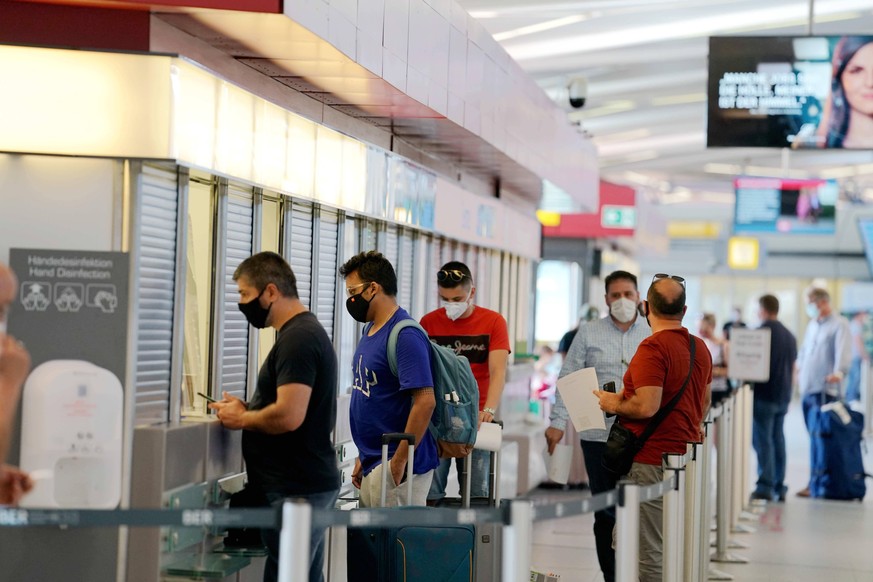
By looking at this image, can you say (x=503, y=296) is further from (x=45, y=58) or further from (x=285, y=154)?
(x=45, y=58)

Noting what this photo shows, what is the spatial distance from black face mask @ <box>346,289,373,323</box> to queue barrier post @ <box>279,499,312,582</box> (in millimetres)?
1894

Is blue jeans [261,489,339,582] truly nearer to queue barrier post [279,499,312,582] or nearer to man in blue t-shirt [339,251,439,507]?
man in blue t-shirt [339,251,439,507]

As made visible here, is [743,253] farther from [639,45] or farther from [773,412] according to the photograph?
[773,412]

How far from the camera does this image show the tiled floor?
26.8 feet

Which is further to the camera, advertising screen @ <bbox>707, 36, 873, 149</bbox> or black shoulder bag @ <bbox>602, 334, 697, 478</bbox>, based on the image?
advertising screen @ <bbox>707, 36, 873, 149</bbox>

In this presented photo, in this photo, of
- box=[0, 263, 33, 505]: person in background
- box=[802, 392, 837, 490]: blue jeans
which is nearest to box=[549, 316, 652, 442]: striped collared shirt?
box=[0, 263, 33, 505]: person in background

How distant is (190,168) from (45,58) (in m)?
0.70

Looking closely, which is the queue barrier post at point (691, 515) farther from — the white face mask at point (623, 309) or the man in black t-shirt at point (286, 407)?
the man in black t-shirt at point (286, 407)

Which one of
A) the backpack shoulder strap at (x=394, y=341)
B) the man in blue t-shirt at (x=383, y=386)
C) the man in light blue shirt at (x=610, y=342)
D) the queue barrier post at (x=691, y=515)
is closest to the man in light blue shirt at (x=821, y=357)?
the man in light blue shirt at (x=610, y=342)

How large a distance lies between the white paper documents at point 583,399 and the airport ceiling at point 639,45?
5.90 meters

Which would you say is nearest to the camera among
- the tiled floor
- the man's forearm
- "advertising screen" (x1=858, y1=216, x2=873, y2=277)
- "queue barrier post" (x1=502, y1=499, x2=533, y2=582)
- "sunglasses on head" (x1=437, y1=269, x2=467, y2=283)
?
"queue barrier post" (x1=502, y1=499, x2=533, y2=582)

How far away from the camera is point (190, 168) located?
512 centimetres

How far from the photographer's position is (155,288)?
4.94 metres

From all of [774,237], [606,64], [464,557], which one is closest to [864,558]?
[464,557]
